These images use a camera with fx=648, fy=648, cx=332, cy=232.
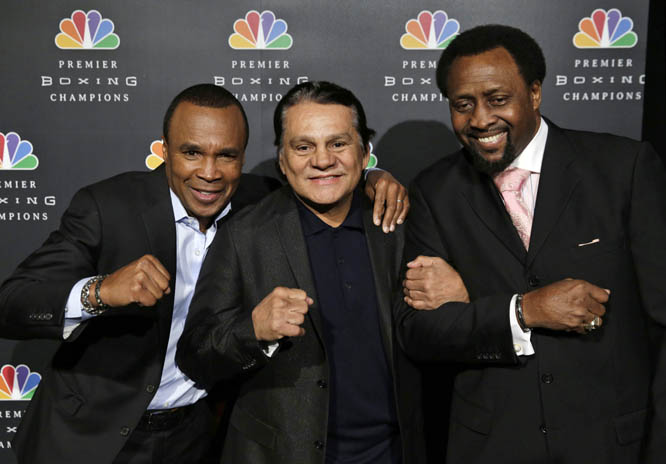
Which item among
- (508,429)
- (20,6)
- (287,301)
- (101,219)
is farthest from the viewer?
(20,6)

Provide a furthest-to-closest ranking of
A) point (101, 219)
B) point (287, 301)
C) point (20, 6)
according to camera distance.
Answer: point (20, 6), point (101, 219), point (287, 301)

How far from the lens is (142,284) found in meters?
1.83

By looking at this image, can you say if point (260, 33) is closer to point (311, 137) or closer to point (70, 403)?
point (311, 137)

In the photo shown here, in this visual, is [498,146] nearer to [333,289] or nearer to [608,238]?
[608,238]

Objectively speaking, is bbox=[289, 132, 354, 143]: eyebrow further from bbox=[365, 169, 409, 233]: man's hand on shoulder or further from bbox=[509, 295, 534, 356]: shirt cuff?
bbox=[509, 295, 534, 356]: shirt cuff

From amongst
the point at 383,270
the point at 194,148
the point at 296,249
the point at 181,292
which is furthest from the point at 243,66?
the point at 383,270

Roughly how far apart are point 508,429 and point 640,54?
209 cm

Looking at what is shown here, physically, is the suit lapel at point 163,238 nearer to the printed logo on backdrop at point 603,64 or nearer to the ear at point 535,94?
the ear at point 535,94

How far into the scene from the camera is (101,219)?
7.16ft

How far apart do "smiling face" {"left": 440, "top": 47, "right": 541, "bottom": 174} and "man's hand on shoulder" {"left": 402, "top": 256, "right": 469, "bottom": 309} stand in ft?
1.11

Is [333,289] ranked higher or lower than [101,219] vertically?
lower

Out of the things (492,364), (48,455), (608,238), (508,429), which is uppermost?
(608,238)

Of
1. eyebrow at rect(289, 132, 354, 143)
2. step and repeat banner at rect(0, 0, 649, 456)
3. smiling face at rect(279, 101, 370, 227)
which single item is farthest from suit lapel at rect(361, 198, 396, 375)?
step and repeat banner at rect(0, 0, 649, 456)

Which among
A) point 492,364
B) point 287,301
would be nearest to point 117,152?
point 287,301
